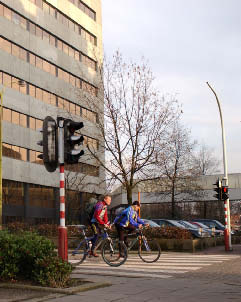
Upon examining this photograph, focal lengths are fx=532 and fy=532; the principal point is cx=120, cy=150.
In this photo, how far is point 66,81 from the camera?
5222 centimetres

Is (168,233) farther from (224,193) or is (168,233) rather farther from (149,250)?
(149,250)

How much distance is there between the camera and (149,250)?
45.9 ft

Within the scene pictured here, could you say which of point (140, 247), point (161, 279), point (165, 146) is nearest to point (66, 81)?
point (165, 146)

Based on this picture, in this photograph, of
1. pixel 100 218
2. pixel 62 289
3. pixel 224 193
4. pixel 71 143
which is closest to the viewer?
pixel 62 289

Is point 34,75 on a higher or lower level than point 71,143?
higher

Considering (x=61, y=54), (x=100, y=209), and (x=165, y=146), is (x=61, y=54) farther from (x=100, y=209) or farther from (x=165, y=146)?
(x=100, y=209)

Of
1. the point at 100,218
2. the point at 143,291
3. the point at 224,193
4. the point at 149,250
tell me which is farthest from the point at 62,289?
the point at 224,193

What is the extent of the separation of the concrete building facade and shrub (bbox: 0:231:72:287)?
101ft

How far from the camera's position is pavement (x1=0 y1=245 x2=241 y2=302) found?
7938 mm

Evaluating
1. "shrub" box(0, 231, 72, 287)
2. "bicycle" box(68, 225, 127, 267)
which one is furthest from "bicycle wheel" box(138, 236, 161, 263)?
"shrub" box(0, 231, 72, 287)

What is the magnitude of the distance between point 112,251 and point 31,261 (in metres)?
4.35

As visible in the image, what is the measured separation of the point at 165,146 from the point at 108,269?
1523 centimetres

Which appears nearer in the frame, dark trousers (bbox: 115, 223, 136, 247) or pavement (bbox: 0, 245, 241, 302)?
pavement (bbox: 0, 245, 241, 302)

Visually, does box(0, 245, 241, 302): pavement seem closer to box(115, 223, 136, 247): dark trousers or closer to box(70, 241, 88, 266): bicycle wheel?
box(70, 241, 88, 266): bicycle wheel
